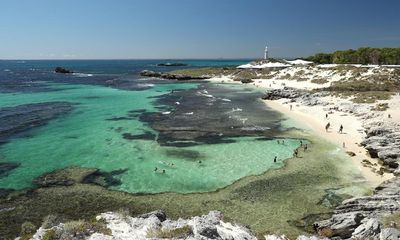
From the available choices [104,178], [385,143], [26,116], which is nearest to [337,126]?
[385,143]

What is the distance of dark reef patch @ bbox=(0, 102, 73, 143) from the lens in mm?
52156

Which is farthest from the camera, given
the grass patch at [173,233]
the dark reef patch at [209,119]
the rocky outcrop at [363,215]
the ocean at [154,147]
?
the dark reef patch at [209,119]

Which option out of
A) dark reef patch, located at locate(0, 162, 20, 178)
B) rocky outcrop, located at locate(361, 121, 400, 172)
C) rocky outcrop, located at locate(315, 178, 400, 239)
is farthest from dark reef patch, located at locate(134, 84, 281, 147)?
rocky outcrop, located at locate(315, 178, 400, 239)

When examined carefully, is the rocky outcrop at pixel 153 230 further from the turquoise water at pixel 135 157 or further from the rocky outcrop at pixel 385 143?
the rocky outcrop at pixel 385 143

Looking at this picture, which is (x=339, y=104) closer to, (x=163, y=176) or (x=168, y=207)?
(x=163, y=176)

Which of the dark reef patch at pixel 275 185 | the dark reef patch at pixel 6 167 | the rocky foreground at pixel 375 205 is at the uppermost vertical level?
the rocky foreground at pixel 375 205

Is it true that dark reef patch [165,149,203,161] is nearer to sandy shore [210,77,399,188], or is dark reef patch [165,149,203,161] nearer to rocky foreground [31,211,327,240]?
sandy shore [210,77,399,188]

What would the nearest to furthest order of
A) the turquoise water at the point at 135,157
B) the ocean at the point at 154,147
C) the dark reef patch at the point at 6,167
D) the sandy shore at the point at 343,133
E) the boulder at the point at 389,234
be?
the boulder at the point at 389,234, the turquoise water at the point at 135,157, the sandy shore at the point at 343,133, the ocean at the point at 154,147, the dark reef patch at the point at 6,167

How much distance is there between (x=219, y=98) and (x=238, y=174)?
169 ft

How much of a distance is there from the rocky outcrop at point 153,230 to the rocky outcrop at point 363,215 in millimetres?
5991

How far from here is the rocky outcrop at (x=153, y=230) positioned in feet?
56.4

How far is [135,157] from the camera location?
1531 inches

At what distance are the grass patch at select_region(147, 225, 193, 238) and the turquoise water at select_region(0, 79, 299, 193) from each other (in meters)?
12.4

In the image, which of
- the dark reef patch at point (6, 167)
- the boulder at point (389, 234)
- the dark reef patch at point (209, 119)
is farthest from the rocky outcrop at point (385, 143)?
the dark reef patch at point (6, 167)
